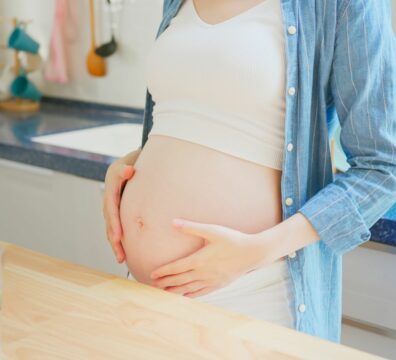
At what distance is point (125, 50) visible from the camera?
88.3 inches

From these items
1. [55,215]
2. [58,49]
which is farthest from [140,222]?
[58,49]

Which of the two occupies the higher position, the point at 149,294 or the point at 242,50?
the point at 242,50

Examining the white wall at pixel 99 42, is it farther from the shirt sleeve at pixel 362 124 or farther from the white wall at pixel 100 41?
the shirt sleeve at pixel 362 124

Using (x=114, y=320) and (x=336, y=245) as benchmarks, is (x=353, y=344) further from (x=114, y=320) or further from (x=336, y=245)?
(x=114, y=320)

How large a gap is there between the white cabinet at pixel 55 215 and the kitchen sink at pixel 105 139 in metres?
0.23

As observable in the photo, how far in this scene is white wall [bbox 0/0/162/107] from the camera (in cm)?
218

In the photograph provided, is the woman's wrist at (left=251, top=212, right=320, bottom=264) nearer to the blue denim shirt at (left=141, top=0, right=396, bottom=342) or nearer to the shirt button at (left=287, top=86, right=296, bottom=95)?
the blue denim shirt at (left=141, top=0, right=396, bottom=342)

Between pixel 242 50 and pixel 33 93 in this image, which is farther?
pixel 33 93

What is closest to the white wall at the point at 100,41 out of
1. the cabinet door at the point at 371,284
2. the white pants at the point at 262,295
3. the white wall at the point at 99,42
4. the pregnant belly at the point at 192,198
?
the white wall at the point at 99,42

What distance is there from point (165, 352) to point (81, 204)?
3.72 feet

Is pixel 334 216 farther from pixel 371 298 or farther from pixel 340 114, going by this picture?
pixel 371 298

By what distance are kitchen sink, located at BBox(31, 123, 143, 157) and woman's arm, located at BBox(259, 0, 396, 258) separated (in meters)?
1.26

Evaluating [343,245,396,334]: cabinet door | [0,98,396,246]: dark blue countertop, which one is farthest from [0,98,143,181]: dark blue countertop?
[343,245,396,334]: cabinet door

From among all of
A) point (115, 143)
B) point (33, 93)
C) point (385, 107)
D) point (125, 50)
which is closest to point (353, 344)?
point (385, 107)
